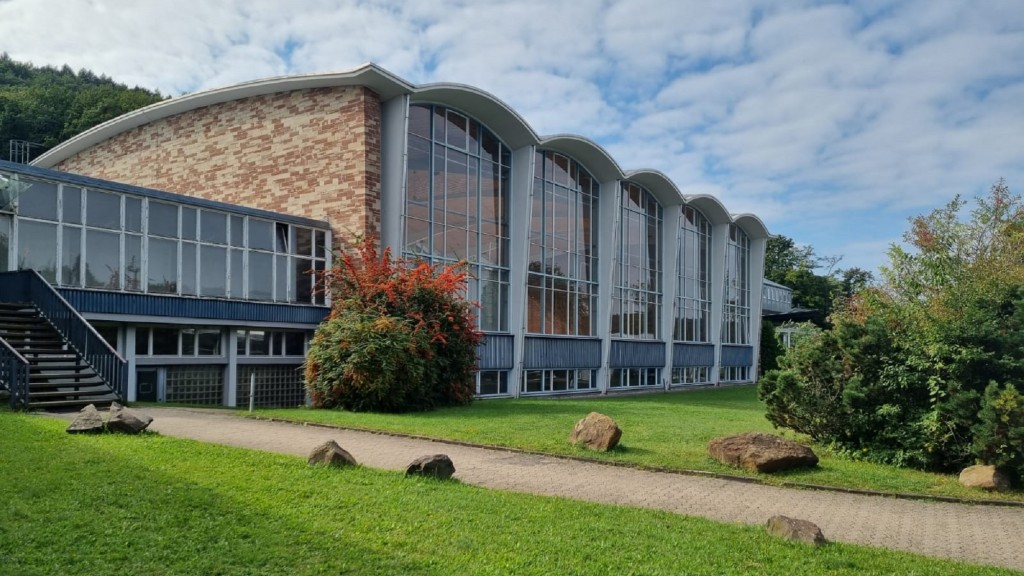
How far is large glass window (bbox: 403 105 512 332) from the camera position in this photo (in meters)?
25.2

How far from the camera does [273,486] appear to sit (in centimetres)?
825

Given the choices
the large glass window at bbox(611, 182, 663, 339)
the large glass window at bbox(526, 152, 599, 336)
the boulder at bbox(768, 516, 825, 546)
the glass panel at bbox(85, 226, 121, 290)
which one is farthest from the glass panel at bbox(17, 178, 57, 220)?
the large glass window at bbox(611, 182, 663, 339)

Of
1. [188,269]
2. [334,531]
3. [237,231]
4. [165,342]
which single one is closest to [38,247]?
[188,269]

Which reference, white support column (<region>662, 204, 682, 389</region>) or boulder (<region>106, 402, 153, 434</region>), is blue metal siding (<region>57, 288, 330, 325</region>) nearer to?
boulder (<region>106, 402, 153, 434</region>)

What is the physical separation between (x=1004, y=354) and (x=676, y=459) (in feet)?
16.6

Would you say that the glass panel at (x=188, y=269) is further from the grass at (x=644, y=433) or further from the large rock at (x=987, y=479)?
the large rock at (x=987, y=479)

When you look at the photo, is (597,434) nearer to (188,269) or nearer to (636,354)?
(188,269)

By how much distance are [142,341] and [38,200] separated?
3923 millimetres

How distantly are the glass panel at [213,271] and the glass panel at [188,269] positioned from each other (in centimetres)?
21

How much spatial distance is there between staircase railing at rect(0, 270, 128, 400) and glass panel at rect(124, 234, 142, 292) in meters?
2.09

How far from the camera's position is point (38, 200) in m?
18.0

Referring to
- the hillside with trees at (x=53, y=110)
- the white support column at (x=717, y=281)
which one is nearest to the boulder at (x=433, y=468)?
the white support column at (x=717, y=281)

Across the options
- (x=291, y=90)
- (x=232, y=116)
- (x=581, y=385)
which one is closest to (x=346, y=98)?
(x=291, y=90)

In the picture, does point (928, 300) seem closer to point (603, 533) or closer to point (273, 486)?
point (603, 533)
